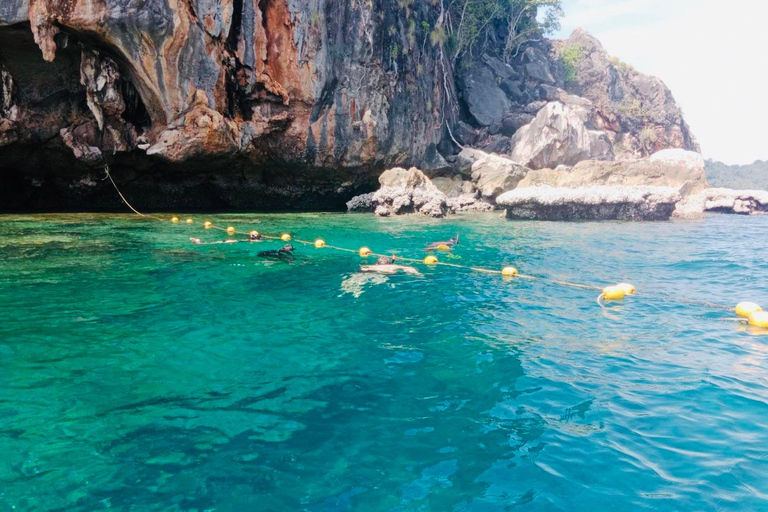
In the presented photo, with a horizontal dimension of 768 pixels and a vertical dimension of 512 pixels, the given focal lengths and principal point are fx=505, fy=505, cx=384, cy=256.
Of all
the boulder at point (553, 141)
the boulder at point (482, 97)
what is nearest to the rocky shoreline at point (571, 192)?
the boulder at point (553, 141)

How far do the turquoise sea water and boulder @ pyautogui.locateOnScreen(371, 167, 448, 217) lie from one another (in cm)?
1313

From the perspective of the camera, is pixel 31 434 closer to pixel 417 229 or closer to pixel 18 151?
pixel 417 229

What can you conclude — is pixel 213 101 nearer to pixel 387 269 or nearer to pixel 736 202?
pixel 387 269

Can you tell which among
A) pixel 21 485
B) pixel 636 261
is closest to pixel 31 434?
pixel 21 485

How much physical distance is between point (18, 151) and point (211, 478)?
2076 centimetres

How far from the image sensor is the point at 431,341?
20.6ft

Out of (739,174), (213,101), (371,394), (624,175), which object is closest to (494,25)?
(624,175)

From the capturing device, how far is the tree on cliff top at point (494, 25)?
1310 inches

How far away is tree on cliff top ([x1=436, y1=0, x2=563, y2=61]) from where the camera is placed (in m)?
33.3

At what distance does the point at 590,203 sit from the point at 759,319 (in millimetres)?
15479

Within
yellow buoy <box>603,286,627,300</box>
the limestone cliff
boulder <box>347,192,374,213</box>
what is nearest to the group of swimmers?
yellow buoy <box>603,286,627,300</box>

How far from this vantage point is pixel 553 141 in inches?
1159

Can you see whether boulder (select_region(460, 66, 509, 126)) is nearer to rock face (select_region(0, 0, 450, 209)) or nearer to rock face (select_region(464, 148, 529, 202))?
rock face (select_region(464, 148, 529, 202))

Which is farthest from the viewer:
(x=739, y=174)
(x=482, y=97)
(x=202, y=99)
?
(x=739, y=174)
